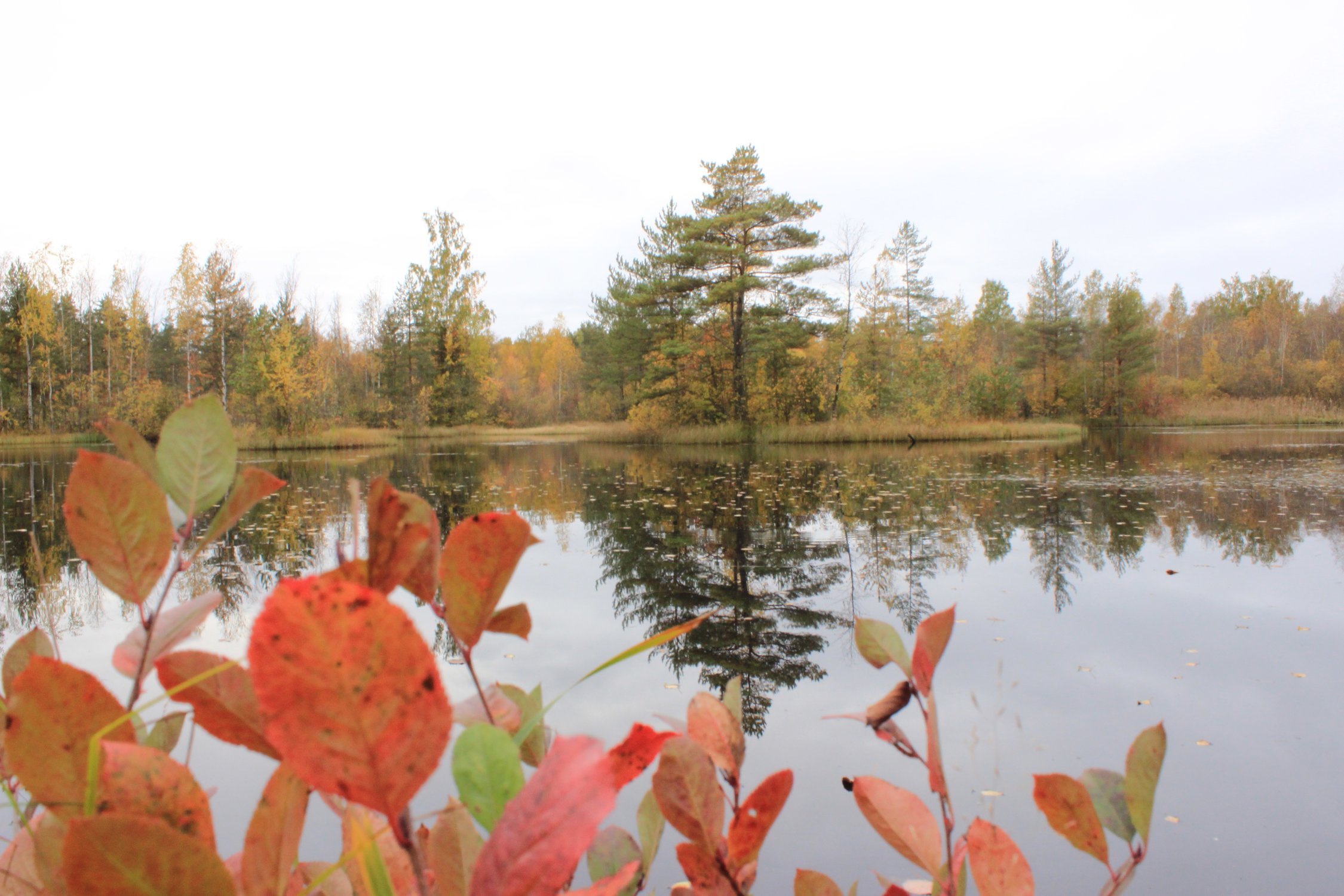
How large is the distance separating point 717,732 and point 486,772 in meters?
0.32

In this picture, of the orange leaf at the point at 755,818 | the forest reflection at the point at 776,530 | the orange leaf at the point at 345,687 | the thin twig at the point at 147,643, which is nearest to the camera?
the orange leaf at the point at 345,687

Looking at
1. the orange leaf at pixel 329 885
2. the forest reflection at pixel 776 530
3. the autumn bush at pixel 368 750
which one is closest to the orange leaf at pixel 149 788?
the autumn bush at pixel 368 750

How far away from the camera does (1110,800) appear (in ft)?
1.52

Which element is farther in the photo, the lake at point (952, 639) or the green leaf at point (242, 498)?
the lake at point (952, 639)

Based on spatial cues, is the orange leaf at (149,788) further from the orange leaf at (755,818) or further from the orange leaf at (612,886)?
the orange leaf at (755,818)

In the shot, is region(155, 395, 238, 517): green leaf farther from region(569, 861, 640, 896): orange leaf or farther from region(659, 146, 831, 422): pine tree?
region(659, 146, 831, 422): pine tree

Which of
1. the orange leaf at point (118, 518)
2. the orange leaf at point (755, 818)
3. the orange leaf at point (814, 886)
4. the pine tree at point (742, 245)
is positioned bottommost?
the orange leaf at point (814, 886)

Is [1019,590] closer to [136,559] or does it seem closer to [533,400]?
[136,559]

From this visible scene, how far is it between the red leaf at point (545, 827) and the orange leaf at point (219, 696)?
138 mm

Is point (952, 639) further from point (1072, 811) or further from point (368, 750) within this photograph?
point (368, 750)

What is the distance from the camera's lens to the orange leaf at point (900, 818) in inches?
21.4

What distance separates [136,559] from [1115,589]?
551 cm

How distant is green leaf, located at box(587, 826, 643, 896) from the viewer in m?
0.57

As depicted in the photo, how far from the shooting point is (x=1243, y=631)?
385 cm
